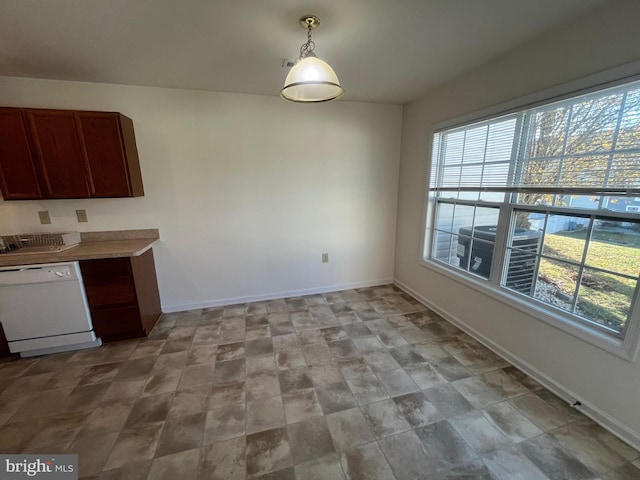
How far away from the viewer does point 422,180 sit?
122 inches

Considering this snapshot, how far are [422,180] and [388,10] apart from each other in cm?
190

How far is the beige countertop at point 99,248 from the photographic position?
2062 mm

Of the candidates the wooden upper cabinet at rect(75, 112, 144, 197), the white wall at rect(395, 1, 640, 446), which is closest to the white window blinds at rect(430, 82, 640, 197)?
the white wall at rect(395, 1, 640, 446)

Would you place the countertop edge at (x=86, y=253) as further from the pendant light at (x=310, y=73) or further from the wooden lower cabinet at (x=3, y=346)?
the pendant light at (x=310, y=73)

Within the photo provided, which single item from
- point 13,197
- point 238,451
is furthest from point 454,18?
point 13,197

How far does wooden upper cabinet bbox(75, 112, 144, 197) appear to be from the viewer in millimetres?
2289

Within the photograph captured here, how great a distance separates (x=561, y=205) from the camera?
1773mm

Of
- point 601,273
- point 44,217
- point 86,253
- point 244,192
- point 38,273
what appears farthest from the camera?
point 244,192

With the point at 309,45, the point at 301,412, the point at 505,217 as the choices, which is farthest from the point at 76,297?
the point at 505,217

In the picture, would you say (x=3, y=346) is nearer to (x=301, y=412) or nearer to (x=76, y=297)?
(x=76, y=297)

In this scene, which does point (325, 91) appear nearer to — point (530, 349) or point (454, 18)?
point (454, 18)

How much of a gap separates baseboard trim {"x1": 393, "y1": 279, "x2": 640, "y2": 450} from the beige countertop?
323 centimetres

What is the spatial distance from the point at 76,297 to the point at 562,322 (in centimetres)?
380

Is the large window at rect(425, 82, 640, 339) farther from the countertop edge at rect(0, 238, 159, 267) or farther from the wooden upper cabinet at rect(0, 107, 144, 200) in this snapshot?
the wooden upper cabinet at rect(0, 107, 144, 200)
